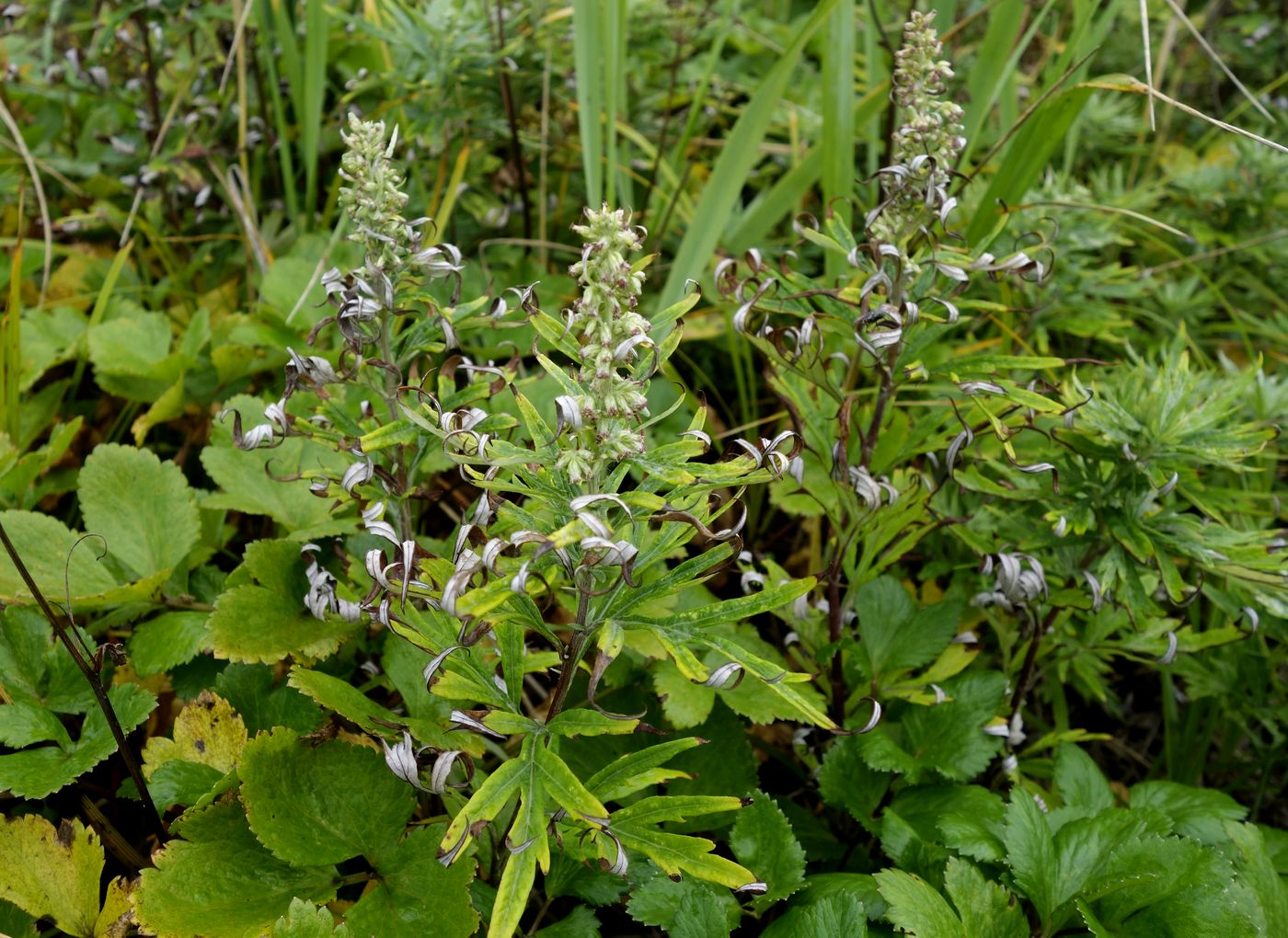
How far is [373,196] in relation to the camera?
129 cm

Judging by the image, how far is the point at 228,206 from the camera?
2.80 m

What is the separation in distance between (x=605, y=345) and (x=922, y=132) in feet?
2.37

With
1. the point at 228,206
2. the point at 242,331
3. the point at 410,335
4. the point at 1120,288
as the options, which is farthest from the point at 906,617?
the point at 228,206

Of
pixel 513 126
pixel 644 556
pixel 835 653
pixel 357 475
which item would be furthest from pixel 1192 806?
pixel 513 126

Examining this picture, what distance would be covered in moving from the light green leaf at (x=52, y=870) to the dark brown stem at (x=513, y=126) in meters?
1.75

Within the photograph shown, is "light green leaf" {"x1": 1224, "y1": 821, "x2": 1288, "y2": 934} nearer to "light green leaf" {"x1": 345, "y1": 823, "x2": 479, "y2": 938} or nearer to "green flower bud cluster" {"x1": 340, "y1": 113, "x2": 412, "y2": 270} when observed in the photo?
"light green leaf" {"x1": 345, "y1": 823, "x2": 479, "y2": 938}

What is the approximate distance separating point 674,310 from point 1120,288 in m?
1.81

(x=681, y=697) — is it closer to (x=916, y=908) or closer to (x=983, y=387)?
(x=916, y=908)

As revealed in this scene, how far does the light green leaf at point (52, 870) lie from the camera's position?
1331 millimetres

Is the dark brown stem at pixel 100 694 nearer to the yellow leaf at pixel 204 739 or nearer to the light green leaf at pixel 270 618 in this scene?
the yellow leaf at pixel 204 739

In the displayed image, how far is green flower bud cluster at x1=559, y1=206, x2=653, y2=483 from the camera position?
1024 mm

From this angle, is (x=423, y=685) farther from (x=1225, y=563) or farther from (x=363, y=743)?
(x=1225, y=563)

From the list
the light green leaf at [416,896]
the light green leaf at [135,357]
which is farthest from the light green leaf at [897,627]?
the light green leaf at [135,357]

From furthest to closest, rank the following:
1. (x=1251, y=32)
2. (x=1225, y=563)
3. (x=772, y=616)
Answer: (x=1251, y=32)
(x=772, y=616)
(x=1225, y=563)
